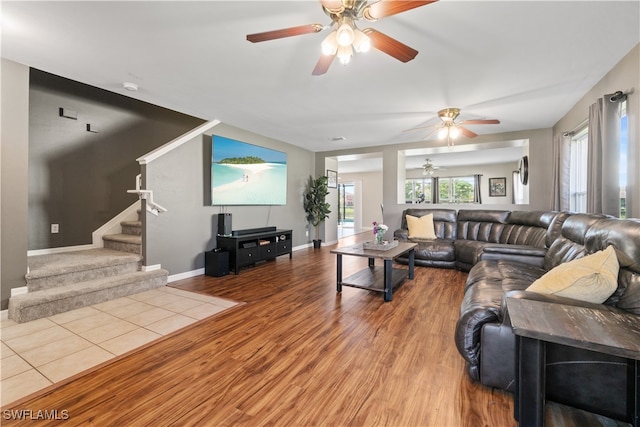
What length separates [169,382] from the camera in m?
1.72

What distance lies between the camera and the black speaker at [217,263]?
163 inches

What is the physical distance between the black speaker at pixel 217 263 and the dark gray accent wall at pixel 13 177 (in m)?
1.94

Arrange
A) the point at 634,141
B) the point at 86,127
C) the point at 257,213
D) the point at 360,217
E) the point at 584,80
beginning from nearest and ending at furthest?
the point at 634,141
the point at 584,80
the point at 86,127
the point at 257,213
the point at 360,217

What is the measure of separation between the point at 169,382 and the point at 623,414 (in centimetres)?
242

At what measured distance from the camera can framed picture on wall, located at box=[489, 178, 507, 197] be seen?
9.55m

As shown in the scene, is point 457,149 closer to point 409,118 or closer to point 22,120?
point 409,118

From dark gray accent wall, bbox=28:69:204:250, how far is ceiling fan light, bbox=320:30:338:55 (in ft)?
14.2

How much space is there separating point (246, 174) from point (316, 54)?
284 cm

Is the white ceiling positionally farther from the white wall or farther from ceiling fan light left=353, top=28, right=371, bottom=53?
the white wall

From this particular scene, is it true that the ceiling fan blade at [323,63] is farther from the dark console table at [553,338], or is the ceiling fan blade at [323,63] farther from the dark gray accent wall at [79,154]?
the dark gray accent wall at [79,154]

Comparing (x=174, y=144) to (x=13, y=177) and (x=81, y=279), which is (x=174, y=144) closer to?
(x=13, y=177)

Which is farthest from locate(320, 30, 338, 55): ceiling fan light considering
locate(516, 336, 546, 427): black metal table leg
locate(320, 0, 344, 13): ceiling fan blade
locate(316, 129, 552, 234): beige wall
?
locate(316, 129, 552, 234): beige wall

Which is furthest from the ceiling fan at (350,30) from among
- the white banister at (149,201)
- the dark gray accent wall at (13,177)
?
the white banister at (149,201)

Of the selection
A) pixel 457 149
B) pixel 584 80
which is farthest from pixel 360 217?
pixel 584 80
